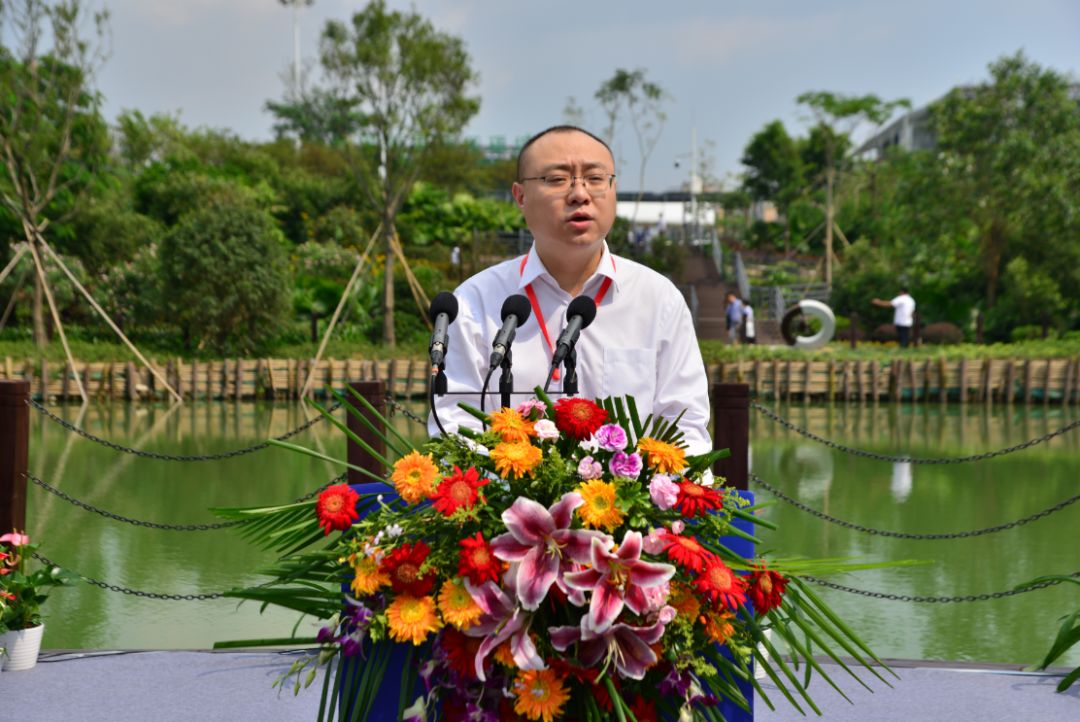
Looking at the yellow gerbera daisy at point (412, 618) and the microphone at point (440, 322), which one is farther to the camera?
the microphone at point (440, 322)

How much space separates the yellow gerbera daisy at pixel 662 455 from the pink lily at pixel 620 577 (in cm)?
13

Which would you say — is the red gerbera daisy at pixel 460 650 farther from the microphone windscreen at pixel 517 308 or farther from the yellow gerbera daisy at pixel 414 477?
the microphone windscreen at pixel 517 308

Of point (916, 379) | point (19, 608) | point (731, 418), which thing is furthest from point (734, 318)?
point (19, 608)

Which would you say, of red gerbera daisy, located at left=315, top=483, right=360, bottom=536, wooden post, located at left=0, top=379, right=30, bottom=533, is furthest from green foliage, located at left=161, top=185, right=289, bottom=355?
red gerbera daisy, located at left=315, top=483, right=360, bottom=536

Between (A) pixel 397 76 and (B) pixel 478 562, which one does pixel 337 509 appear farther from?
(A) pixel 397 76

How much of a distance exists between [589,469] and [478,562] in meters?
0.22

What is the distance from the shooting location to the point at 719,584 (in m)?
1.74

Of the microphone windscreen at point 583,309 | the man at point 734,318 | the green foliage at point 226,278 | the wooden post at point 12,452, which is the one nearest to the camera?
the microphone windscreen at point 583,309

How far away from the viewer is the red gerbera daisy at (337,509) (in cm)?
189

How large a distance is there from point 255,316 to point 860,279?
15912mm

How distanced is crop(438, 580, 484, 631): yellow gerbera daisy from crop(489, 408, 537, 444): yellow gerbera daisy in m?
0.23

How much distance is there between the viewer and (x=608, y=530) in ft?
5.70

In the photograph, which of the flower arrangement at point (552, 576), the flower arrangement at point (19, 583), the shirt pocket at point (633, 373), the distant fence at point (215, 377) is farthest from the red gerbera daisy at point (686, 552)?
the distant fence at point (215, 377)

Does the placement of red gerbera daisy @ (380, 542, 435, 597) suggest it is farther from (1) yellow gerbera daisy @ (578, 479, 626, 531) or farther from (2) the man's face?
(2) the man's face
